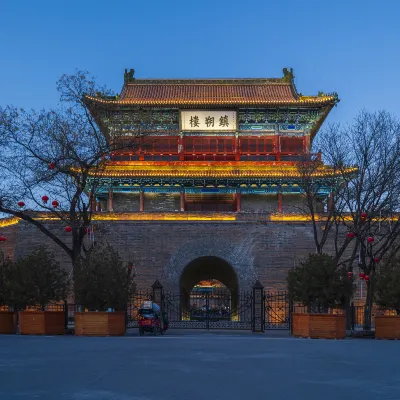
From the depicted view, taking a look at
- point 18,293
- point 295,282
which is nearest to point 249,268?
point 295,282

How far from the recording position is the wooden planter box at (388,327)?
57.1ft

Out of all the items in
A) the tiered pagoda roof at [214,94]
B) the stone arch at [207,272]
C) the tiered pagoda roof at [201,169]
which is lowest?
the stone arch at [207,272]

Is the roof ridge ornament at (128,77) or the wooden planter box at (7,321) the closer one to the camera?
the wooden planter box at (7,321)

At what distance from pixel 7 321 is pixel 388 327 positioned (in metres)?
10.6

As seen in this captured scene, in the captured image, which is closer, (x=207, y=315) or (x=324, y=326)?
(x=324, y=326)

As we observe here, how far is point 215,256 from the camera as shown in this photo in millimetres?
30938

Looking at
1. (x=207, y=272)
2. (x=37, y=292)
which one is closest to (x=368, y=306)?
(x=37, y=292)

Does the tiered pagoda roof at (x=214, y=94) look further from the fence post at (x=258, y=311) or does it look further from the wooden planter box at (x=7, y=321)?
the wooden planter box at (x=7, y=321)

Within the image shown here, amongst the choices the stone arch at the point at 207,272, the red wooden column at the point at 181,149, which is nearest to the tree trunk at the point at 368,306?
the stone arch at the point at 207,272

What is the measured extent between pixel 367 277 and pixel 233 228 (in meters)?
12.2

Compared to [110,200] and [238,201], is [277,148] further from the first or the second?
[110,200]

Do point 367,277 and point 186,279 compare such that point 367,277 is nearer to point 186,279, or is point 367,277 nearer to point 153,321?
point 153,321

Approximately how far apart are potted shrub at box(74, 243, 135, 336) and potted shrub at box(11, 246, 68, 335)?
79 cm

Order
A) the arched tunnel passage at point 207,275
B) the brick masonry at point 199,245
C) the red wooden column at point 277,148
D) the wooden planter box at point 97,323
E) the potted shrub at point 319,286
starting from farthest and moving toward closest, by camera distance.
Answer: the red wooden column at point 277,148 < the arched tunnel passage at point 207,275 < the brick masonry at point 199,245 < the potted shrub at point 319,286 < the wooden planter box at point 97,323
